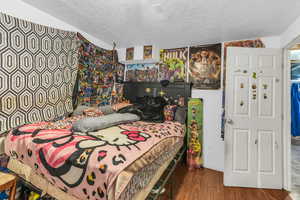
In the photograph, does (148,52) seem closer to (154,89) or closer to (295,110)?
(154,89)

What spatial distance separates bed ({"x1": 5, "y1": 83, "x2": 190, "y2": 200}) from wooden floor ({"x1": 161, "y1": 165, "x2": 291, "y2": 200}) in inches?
28.9

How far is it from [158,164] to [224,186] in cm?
150

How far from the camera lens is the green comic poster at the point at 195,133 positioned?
8.50 ft

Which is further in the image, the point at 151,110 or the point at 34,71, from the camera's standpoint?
the point at 151,110

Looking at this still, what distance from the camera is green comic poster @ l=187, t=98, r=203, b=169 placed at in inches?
102

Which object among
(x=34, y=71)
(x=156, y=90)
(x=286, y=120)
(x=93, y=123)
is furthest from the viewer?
(x=156, y=90)

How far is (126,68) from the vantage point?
349cm

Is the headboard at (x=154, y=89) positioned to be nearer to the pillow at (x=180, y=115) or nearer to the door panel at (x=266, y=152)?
the pillow at (x=180, y=115)

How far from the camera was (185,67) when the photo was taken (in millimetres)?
2916

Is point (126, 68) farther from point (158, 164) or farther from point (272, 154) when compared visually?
point (272, 154)

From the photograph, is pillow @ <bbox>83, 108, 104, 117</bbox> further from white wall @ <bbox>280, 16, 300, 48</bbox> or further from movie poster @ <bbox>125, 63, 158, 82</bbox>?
white wall @ <bbox>280, 16, 300, 48</bbox>

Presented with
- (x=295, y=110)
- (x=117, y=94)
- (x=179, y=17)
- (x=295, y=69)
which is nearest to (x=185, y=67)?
(x=179, y=17)

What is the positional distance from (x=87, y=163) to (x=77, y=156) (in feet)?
0.36

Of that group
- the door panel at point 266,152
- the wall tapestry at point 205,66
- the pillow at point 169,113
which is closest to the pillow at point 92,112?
A: the pillow at point 169,113
